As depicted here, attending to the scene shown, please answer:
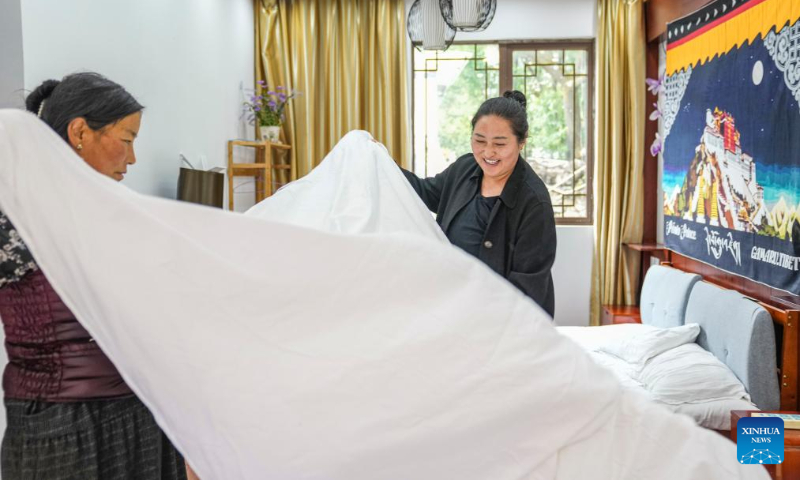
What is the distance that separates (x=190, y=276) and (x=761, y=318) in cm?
249

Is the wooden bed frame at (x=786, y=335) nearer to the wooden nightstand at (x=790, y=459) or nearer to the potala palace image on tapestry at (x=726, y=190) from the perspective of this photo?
the potala palace image on tapestry at (x=726, y=190)

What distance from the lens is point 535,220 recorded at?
210 cm

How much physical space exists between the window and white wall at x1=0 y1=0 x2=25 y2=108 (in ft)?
11.8

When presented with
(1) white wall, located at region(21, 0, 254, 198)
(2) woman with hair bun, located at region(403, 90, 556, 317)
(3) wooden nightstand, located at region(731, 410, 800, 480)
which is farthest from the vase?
(3) wooden nightstand, located at region(731, 410, 800, 480)

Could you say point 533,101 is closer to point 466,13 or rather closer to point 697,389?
point 466,13

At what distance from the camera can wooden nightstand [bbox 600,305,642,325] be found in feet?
15.5

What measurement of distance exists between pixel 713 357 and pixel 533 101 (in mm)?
2871

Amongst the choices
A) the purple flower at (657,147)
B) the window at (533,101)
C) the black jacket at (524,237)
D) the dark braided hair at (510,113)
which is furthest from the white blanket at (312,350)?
the window at (533,101)

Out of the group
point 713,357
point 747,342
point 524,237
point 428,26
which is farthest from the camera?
point 428,26

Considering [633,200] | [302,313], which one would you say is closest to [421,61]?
[633,200]

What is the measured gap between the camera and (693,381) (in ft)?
9.97

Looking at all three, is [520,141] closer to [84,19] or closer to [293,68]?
[84,19]

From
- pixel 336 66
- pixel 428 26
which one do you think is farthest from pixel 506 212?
pixel 336 66

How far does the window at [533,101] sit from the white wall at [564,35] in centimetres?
9
